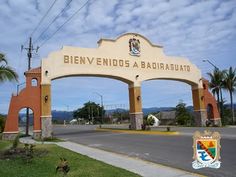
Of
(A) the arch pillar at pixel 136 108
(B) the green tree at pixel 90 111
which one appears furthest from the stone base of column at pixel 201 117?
(B) the green tree at pixel 90 111

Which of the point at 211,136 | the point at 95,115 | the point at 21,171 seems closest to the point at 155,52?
the point at 21,171

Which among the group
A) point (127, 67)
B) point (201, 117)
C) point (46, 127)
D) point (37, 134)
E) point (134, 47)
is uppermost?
point (134, 47)

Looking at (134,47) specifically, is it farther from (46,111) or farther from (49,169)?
(49,169)

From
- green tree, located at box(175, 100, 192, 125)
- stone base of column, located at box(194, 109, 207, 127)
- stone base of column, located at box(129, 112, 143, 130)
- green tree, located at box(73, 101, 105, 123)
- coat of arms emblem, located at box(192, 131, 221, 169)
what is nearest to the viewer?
coat of arms emblem, located at box(192, 131, 221, 169)

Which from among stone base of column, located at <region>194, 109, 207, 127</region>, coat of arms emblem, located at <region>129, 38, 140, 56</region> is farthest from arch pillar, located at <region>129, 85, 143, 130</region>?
stone base of column, located at <region>194, 109, 207, 127</region>

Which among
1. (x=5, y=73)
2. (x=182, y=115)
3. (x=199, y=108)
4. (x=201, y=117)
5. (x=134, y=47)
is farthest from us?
(x=182, y=115)

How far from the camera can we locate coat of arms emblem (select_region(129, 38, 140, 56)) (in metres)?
34.6

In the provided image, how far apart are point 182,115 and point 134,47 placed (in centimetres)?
2100

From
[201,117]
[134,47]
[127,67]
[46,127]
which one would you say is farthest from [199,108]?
[46,127]

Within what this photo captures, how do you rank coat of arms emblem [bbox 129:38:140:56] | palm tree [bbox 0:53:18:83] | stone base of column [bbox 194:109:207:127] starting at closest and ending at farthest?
palm tree [bbox 0:53:18:83], coat of arms emblem [bbox 129:38:140:56], stone base of column [bbox 194:109:207:127]

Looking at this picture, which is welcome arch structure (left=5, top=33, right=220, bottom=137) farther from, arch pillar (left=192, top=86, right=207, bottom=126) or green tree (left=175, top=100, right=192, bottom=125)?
green tree (left=175, top=100, right=192, bottom=125)

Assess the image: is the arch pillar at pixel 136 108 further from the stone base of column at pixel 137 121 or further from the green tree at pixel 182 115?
the green tree at pixel 182 115

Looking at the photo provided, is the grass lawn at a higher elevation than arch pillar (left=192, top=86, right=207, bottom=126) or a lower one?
lower

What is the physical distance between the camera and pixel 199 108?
3838 centimetres
